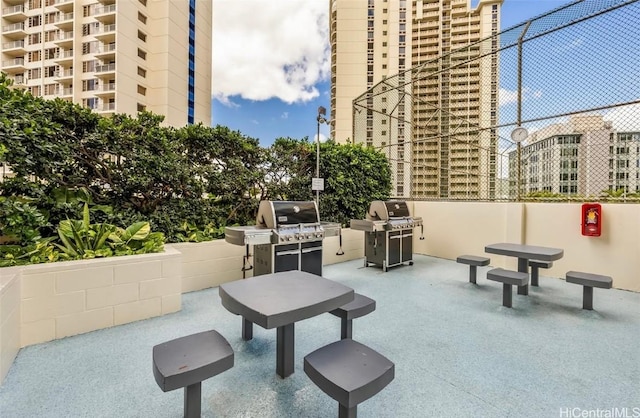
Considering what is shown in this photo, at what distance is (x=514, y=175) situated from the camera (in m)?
4.91

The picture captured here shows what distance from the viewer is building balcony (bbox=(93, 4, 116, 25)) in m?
18.6

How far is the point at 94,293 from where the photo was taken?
8.50 feet

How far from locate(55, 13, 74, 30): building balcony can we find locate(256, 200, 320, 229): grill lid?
27.2 meters

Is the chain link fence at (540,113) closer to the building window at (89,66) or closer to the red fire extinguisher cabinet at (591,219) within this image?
the red fire extinguisher cabinet at (591,219)

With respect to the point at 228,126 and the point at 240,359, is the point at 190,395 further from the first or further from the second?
the point at 228,126

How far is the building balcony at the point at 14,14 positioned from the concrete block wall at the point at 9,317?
32011mm

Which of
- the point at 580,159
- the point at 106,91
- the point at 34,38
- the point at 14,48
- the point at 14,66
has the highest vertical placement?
the point at 34,38

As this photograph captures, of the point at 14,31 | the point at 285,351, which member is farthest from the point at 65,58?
the point at 285,351

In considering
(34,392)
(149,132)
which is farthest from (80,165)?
(34,392)

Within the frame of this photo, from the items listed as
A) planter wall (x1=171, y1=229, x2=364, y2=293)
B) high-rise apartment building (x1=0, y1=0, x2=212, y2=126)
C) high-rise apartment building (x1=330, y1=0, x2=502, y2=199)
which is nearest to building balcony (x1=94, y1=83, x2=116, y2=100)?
high-rise apartment building (x1=0, y1=0, x2=212, y2=126)

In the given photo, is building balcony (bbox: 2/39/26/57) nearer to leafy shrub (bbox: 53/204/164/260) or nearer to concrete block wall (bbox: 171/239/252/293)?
leafy shrub (bbox: 53/204/164/260)

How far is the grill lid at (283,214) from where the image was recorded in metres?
3.49

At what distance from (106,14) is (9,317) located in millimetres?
24942

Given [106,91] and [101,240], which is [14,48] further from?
[101,240]
